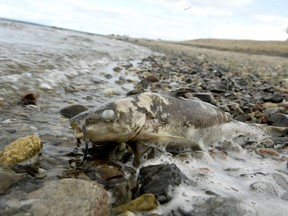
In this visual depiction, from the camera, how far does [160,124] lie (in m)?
3.38

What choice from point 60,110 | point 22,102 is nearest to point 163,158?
point 60,110

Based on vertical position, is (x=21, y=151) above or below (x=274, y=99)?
above

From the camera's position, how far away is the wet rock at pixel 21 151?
2648mm

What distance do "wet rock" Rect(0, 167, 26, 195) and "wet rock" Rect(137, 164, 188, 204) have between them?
0.89 m

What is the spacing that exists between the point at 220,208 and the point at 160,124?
1250 mm

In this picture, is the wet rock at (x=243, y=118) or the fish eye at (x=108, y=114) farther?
the wet rock at (x=243, y=118)

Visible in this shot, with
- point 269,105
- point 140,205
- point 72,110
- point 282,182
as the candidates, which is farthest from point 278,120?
point 140,205

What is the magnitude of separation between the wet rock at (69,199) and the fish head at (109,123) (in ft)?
2.32

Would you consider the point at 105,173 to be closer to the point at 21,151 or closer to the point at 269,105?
the point at 21,151

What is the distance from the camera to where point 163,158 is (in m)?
3.25

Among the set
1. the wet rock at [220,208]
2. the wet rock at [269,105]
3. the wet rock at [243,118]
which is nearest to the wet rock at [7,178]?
the wet rock at [220,208]

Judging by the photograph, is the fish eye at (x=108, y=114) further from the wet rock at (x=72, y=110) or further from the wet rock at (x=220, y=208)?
the wet rock at (x=72, y=110)

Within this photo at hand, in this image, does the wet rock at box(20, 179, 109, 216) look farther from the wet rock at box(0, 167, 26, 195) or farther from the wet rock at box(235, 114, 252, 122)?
the wet rock at box(235, 114, 252, 122)

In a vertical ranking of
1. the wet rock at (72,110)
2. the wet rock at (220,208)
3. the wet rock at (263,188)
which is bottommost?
the wet rock at (72,110)
